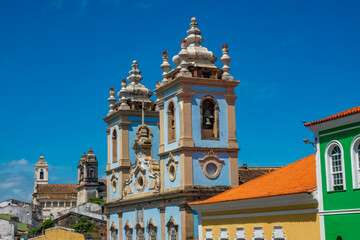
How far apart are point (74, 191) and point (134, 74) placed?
9392 centimetres

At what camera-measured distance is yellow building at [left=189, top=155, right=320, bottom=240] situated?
19469mm

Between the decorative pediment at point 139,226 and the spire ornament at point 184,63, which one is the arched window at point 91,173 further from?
the spire ornament at point 184,63

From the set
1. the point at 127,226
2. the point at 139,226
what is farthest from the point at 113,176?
the point at 139,226

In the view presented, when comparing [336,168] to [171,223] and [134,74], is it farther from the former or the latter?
[134,74]

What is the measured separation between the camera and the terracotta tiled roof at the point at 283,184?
67.1 feet

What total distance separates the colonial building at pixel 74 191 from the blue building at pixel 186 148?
81.0 meters

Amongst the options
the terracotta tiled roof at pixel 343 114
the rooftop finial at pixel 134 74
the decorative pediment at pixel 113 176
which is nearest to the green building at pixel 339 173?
the terracotta tiled roof at pixel 343 114

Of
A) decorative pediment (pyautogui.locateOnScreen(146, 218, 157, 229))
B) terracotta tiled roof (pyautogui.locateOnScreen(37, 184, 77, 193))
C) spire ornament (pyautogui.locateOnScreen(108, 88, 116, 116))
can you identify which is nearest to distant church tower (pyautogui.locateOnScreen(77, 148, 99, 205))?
terracotta tiled roof (pyautogui.locateOnScreen(37, 184, 77, 193))

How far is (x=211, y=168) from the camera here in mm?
29875

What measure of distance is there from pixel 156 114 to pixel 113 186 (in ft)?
17.2

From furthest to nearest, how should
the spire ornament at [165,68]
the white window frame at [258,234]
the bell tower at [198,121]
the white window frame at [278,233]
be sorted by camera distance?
the spire ornament at [165,68], the bell tower at [198,121], the white window frame at [258,234], the white window frame at [278,233]

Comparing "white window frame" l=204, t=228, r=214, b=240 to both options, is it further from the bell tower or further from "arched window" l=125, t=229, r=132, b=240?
"arched window" l=125, t=229, r=132, b=240

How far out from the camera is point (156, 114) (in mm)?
37656

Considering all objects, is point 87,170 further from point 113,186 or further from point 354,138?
point 354,138
